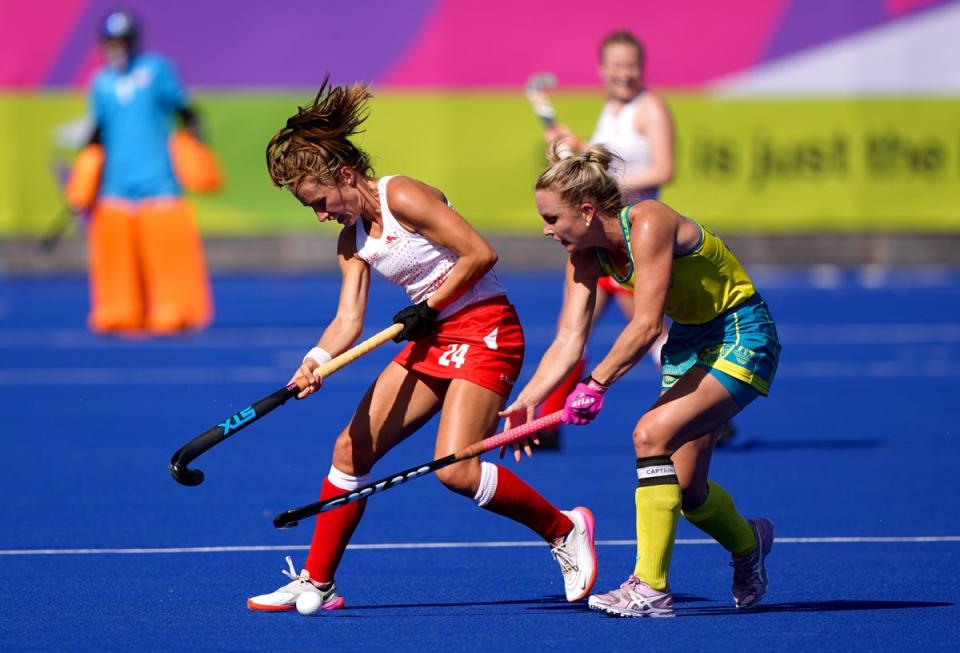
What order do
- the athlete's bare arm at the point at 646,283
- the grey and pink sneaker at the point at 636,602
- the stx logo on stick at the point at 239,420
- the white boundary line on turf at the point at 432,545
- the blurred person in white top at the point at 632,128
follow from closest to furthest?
the athlete's bare arm at the point at 646,283, the grey and pink sneaker at the point at 636,602, the stx logo on stick at the point at 239,420, the white boundary line on turf at the point at 432,545, the blurred person in white top at the point at 632,128

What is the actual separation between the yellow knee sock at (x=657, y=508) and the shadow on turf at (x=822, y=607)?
1.01 ft

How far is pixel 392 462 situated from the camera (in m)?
8.82

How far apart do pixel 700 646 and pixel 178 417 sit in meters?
5.75

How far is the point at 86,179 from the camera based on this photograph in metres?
13.6

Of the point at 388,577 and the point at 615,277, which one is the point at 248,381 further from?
the point at 615,277

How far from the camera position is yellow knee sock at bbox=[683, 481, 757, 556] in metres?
5.69

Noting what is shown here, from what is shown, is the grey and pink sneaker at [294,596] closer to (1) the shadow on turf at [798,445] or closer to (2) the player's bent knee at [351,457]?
(2) the player's bent knee at [351,457]

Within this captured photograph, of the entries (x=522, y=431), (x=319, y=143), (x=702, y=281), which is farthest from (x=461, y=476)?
(x=319, y=143)

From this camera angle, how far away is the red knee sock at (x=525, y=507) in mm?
5707

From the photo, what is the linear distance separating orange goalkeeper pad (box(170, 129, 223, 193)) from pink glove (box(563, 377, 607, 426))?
9006 millimetres

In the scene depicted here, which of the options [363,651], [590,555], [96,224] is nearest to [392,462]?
[590,555]

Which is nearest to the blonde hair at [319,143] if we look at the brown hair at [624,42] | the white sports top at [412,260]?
the white sports top at [412,260]

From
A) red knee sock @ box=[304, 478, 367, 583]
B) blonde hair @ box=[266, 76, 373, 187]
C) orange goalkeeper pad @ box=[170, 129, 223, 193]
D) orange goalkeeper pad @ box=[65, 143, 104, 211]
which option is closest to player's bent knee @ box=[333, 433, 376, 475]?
red knee sock @ box=[304, 478, 367, 583]

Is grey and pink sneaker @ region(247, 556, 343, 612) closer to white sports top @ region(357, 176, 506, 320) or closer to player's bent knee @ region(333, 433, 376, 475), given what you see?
player's bent knee @ region(333, 433, 376, 475)
